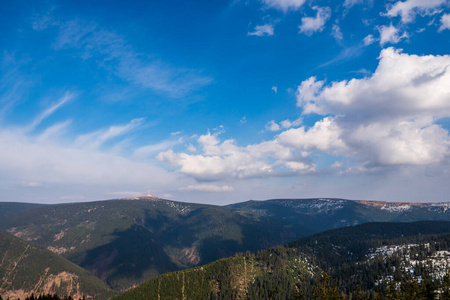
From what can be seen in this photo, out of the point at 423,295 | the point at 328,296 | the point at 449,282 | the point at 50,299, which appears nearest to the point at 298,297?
the point at 328,296

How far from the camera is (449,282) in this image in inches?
3342

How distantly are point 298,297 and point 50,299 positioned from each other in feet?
614

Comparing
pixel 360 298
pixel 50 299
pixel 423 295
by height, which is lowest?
pixel 50 299

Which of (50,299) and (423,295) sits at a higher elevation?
(423,295)

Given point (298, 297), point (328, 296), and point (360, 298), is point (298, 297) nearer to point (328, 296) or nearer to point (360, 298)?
point (328, 296)

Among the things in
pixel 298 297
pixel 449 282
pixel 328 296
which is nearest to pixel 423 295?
pixel 449 282

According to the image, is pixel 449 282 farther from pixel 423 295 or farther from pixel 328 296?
pixel 328 296

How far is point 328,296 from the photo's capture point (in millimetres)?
77375

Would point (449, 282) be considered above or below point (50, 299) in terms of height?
above

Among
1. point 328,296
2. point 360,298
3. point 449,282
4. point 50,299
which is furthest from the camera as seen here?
point 50,299

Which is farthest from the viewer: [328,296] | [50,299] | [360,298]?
[50,299]

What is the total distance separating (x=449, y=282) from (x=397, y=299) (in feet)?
67.1

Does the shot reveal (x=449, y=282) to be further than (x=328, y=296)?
Yes

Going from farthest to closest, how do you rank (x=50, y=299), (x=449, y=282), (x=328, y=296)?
1. (x=50, y=299)
2. (x=449, y=282)
3. (x=328, y=296)
